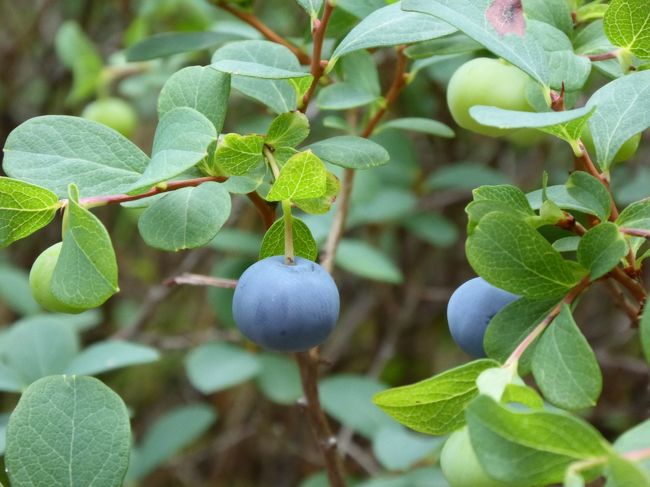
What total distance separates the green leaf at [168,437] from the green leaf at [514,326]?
117 cm

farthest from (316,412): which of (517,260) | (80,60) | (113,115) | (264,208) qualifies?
(80,60)

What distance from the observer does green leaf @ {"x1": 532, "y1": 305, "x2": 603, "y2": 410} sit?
0.58 meters

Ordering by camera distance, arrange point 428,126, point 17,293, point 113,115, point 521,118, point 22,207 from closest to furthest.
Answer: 1. point 521,118
2. point 22,207
3. point 428,126
4. point 113,115
5. point 17,293

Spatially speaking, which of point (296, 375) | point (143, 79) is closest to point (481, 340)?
point (296, 375)

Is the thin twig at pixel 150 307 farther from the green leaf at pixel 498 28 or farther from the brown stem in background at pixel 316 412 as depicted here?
the green leaf at pixel 498 28

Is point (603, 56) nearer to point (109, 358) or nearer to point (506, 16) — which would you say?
point (506, 16)

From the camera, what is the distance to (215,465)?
7.20 ft

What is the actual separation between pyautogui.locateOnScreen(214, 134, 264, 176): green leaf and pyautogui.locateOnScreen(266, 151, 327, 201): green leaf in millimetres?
43

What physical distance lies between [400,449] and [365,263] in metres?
0.39

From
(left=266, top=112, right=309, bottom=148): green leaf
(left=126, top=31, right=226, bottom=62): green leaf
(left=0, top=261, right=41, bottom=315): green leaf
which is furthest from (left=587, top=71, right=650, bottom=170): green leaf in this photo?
(left=0, top=261, right=41, bottom=315): green leaf

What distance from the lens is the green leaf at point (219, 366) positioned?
1596mm

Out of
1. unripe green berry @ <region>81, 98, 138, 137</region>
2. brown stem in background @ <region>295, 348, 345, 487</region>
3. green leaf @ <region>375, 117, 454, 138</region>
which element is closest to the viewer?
brown stem in background @ <region>295, 348, 345, 487</region>

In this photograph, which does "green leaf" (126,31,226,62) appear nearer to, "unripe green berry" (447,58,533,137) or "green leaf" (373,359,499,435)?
"unripe green berry" (447,58,533,137)

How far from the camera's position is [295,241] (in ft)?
2.38
